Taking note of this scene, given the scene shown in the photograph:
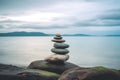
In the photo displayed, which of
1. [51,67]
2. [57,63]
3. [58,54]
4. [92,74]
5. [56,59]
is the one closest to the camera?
[92,74]

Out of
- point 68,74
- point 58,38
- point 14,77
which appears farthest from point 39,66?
point 68,74

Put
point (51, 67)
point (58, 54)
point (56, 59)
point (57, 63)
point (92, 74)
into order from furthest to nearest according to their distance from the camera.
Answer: point (58, 54) → point (57, 63) → point (56, 59) → point (51, 67) → point (92, 74)

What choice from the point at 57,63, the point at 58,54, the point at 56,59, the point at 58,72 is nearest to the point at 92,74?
the point at 58,72

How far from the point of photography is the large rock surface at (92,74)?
13.8m

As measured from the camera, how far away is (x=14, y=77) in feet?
52.4

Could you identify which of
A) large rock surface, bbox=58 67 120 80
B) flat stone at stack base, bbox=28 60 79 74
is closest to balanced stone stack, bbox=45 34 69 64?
flat stone at stack base, bbox=28 60 79 74

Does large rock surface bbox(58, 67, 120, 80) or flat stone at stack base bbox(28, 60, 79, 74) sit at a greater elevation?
large rock surface bbox(58, 67, 120, 80)

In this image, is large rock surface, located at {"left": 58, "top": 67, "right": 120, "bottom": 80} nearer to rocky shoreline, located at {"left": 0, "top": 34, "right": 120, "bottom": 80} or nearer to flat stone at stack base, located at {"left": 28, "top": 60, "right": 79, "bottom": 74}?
rocky shoreline, located at {"left": 0, "top": 34, "right": 120, "bottom": 80}

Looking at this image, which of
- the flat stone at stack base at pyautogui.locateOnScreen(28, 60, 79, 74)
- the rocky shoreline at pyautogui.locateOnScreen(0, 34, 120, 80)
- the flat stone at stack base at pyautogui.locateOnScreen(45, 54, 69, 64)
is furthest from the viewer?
the flat stone at stack base at pyautogui.locateOnScreen(45, 54, 69, 64)

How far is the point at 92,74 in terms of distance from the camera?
14.0 metres

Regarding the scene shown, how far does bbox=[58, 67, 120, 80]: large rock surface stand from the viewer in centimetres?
Result: 1384

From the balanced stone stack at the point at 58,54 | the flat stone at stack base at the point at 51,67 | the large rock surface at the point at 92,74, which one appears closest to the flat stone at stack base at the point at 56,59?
the balanced stone stack at the point at 58,54

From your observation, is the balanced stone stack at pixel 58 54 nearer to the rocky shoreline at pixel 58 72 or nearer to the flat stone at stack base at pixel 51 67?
the rocky shoreline at pixel 58 72

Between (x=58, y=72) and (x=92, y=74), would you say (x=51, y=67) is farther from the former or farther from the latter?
(x=92, y=74)
